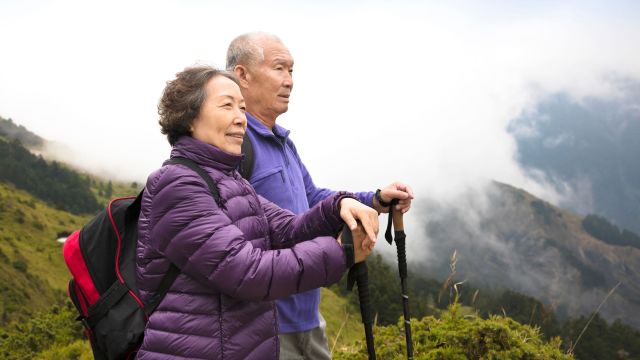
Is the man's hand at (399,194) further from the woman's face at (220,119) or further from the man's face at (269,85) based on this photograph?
the woman's face at (220,119)

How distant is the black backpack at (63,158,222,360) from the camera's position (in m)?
2.77

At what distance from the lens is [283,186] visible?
158 inches

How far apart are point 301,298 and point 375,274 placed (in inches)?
3184

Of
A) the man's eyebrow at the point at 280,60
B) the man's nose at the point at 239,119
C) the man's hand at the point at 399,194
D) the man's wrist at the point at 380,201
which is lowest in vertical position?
the man's wrist at the point at 380,201

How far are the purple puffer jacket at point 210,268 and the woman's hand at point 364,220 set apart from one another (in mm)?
146

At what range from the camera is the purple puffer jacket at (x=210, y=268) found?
98.4 inches

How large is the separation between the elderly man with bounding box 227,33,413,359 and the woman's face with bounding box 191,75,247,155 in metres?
0.87

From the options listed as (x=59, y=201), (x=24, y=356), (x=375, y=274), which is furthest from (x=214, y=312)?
(x=59, y=201)

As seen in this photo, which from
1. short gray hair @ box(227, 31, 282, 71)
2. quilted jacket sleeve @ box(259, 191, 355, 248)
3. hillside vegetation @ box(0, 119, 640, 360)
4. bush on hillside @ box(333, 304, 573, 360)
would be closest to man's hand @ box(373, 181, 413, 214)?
quilted jacket sleeve @ box(259, 191, 355, 248)

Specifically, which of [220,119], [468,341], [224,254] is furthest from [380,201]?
[468,341]

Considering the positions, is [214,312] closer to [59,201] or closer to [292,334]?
[292,334]

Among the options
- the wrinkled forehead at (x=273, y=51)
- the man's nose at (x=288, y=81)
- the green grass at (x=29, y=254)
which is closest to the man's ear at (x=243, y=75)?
the wrinkled forehead at (x=273, y=51)

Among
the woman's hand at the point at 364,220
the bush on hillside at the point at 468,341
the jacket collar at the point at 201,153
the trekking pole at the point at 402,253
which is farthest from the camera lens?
the bush on hillside at the point at 468,341

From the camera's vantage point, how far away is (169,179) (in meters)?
2.66
